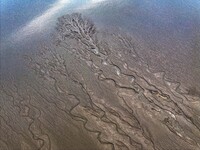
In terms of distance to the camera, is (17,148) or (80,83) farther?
(80,83)

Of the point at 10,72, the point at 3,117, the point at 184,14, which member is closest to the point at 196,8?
A: the point at 184,14

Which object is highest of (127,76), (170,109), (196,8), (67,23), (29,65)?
(67,23)

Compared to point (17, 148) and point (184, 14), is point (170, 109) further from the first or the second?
point (184, 14)

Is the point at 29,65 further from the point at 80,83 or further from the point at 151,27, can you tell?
the point at 151,27

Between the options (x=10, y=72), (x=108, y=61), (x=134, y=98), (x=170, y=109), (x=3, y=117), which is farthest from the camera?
(x=10, y=72)

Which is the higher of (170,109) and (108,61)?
(108,61)

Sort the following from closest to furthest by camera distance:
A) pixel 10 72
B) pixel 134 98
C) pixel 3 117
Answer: pixel 134 98 → pixel 3 117 → pixel 10 72
